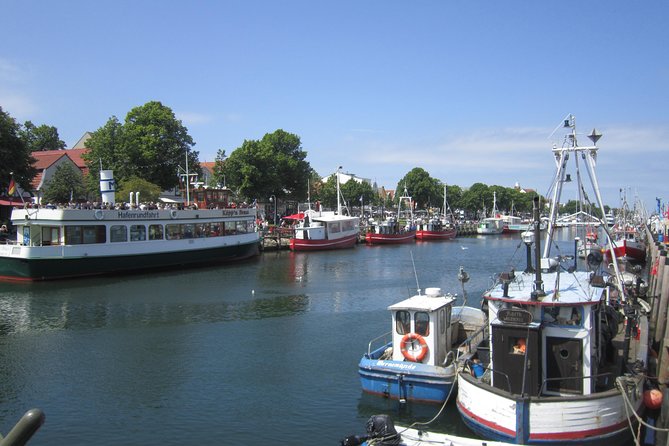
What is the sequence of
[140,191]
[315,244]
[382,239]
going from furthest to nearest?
[382,239] → [315,244] → [140,191]

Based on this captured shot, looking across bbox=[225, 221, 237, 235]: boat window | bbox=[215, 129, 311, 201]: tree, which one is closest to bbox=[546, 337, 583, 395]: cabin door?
bbox=[225, 221, 237, 235]: boat window

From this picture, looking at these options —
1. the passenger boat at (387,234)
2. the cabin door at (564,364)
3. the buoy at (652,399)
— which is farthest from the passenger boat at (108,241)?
the buoy at (652,399)

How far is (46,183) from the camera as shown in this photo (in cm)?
6912

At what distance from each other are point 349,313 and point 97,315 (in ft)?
41.0

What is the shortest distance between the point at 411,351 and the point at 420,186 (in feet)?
365

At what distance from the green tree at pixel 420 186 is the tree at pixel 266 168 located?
39.5m

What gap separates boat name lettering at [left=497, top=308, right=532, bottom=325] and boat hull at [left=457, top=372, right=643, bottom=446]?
1557 mm

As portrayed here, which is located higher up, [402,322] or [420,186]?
[420,186]

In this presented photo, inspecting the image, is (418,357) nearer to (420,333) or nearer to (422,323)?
(420,333)

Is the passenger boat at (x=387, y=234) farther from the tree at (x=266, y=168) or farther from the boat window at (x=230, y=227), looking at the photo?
the boat window at (x=230, y=227)

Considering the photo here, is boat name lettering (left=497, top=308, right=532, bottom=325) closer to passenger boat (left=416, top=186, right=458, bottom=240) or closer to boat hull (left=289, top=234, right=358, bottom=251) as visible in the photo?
boat hull (left=289, top=234, right=358, bottom=251)

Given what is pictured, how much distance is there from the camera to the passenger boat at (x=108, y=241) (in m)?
37.1

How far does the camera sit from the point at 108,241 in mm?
40625

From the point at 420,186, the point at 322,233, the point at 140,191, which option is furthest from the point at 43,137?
the point at 420,186
